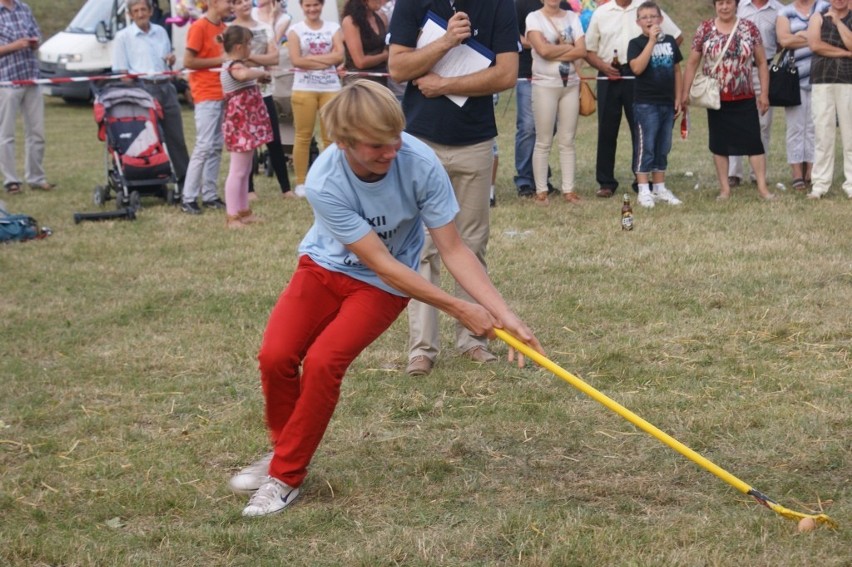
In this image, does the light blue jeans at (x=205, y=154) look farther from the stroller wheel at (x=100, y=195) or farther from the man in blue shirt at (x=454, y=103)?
the man in blue shirt at (x=454, y=103)

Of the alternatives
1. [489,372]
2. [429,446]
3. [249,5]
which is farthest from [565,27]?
[429,446]

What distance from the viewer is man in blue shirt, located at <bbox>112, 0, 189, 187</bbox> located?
11234mm

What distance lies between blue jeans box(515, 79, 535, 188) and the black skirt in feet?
5.65

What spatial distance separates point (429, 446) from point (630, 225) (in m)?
4.74

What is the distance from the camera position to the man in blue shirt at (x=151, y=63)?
442 inches

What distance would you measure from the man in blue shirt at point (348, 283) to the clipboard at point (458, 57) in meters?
1.56

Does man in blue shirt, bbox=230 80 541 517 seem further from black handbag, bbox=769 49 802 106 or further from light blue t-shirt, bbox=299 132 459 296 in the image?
black handbag, bbox=769 49 802 106

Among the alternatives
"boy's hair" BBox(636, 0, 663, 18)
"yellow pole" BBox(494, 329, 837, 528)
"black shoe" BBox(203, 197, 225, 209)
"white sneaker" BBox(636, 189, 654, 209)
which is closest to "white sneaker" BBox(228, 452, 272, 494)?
"yellow pole" BBox(494, 329, 837, 528)

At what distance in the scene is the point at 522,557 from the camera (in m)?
3.76

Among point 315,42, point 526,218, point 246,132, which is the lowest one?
point 526,218

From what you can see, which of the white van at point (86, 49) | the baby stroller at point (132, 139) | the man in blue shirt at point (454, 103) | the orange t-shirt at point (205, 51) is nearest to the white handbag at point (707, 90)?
the orange t-shirt at point (205, 51)

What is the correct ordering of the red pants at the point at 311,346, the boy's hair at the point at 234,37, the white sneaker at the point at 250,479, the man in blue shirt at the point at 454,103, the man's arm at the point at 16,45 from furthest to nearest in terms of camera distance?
the man's arm at the point at 16,45 → the boy's hair at the point at 234,37 → the man in blue shirt at the point at 454,103 → the white sneaker at the point at 250,479 → the red pants at the point at 311,346

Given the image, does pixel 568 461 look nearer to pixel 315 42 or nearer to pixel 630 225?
pixel 630 225

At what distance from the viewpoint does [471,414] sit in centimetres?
526
